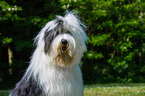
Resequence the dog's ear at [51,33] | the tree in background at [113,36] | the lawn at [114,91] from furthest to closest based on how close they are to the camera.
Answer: the tree in background at [113,36], the lawn at [114,91], the dog's ear at [51,33]

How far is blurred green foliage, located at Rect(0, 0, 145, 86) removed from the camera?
10.9 metres

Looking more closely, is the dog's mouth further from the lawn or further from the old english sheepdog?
the lawn

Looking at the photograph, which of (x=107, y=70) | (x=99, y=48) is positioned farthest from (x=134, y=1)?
(x=107, y=70)

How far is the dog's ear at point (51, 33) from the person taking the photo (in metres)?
3.00

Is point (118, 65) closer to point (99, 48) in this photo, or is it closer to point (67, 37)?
point (99, 48)

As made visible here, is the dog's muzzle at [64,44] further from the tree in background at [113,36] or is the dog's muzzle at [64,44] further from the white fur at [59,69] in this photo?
the tree in background at [113,36]

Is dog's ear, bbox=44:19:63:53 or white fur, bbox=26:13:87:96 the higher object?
dog's ear, bbox=44:19:63:53

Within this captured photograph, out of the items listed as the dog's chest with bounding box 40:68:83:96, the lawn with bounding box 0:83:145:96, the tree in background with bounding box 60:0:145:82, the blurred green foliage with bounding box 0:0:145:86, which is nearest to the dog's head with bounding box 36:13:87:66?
the dog's chest with bounding box 40:68:83:96

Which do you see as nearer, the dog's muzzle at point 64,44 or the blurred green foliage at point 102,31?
the dog's muzzle at point 64,44

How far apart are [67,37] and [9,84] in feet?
34.5

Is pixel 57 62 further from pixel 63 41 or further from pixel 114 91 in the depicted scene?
pixel 114 91

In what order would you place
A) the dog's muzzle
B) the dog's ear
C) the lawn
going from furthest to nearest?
the lawn, the dog's ear, the dog's muzzle

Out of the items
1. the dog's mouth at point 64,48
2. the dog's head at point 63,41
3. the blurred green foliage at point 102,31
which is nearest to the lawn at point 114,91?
the dog's head at point 63,41

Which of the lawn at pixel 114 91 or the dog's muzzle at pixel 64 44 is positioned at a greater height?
the dog's muzzle at pixel 64 44
